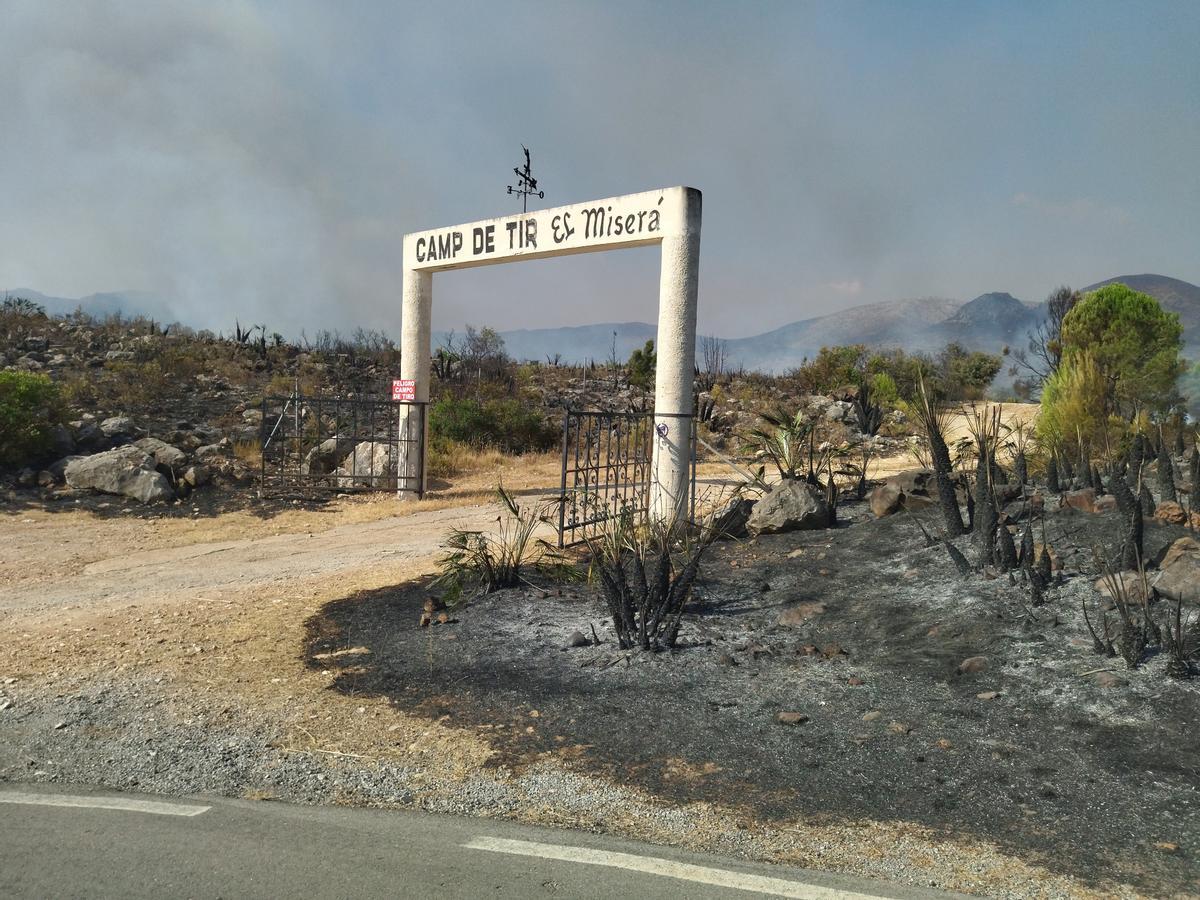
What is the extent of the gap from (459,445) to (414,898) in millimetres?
17290

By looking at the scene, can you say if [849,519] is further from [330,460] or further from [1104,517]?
[330,460]

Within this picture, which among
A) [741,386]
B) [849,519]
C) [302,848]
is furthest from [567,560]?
[741,386]

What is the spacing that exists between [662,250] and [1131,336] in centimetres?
1643

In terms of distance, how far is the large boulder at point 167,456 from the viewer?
1504 centimetres

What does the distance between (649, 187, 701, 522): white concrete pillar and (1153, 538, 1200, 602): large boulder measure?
17.9 feet

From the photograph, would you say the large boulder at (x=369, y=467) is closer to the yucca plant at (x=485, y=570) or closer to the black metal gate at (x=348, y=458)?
the black metal gate at (x=348, y=458)

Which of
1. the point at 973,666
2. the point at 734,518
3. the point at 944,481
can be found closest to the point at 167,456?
the point at 734,518

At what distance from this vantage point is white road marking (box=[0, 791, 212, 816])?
13.2ft

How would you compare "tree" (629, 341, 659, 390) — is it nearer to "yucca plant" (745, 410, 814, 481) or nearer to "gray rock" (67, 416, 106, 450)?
"gray rock" (67, 416, 106, 450)

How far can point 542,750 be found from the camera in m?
4.80

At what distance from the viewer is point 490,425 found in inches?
850

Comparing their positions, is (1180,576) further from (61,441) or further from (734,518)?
(61,441)

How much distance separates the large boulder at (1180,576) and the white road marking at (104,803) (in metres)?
5.88

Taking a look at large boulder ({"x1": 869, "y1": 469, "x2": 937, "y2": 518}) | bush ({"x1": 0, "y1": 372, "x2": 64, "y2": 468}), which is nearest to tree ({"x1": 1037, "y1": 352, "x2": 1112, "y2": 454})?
large boulder ({"x1": 869, "y1": 469, "x2": 937, "y2": 518})
